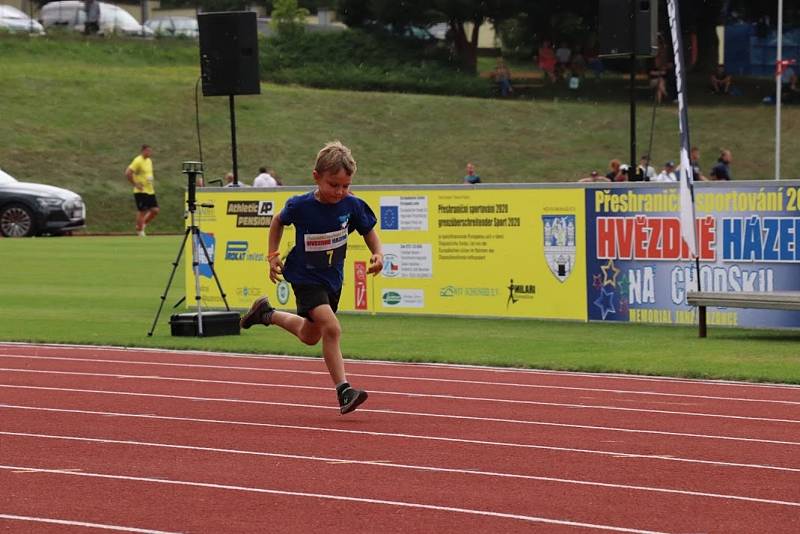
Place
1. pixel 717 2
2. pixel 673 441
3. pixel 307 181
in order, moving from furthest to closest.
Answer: pixel 717 2, pixel 307 181, pixel 673 441

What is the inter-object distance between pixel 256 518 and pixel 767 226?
11.6 m

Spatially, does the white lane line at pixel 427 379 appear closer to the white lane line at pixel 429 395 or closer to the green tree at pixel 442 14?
the white lane line at pixel 429 395

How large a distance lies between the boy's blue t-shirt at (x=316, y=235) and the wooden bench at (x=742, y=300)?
7.23 m

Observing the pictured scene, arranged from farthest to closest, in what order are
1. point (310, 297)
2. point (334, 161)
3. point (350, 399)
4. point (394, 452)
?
point (310, 297) < point (350, 399) < point (334, 161) < point (394, 452)

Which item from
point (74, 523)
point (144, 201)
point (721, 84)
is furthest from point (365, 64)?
point (74, 523)

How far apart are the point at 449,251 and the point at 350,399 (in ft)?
31.7

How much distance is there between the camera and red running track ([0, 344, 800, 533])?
311 inches

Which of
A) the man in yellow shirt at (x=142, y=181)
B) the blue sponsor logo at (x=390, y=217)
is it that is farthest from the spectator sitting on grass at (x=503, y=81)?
the blue sponsor logo at (x=390, y=217)

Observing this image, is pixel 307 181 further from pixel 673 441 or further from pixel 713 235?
pixel 673 441

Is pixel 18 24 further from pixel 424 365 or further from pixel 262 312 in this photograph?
pixel 262 312

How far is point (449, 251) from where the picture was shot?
68.3 ft

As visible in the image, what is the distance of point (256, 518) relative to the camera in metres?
7.81

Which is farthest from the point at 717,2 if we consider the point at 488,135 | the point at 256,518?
the point at 256,518

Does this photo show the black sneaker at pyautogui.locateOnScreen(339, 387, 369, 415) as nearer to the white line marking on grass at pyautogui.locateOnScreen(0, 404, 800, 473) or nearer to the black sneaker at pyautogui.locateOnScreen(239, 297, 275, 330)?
the white line marking on grass at pyautogui.locateOnScreen(0, 404, 800, 473)
